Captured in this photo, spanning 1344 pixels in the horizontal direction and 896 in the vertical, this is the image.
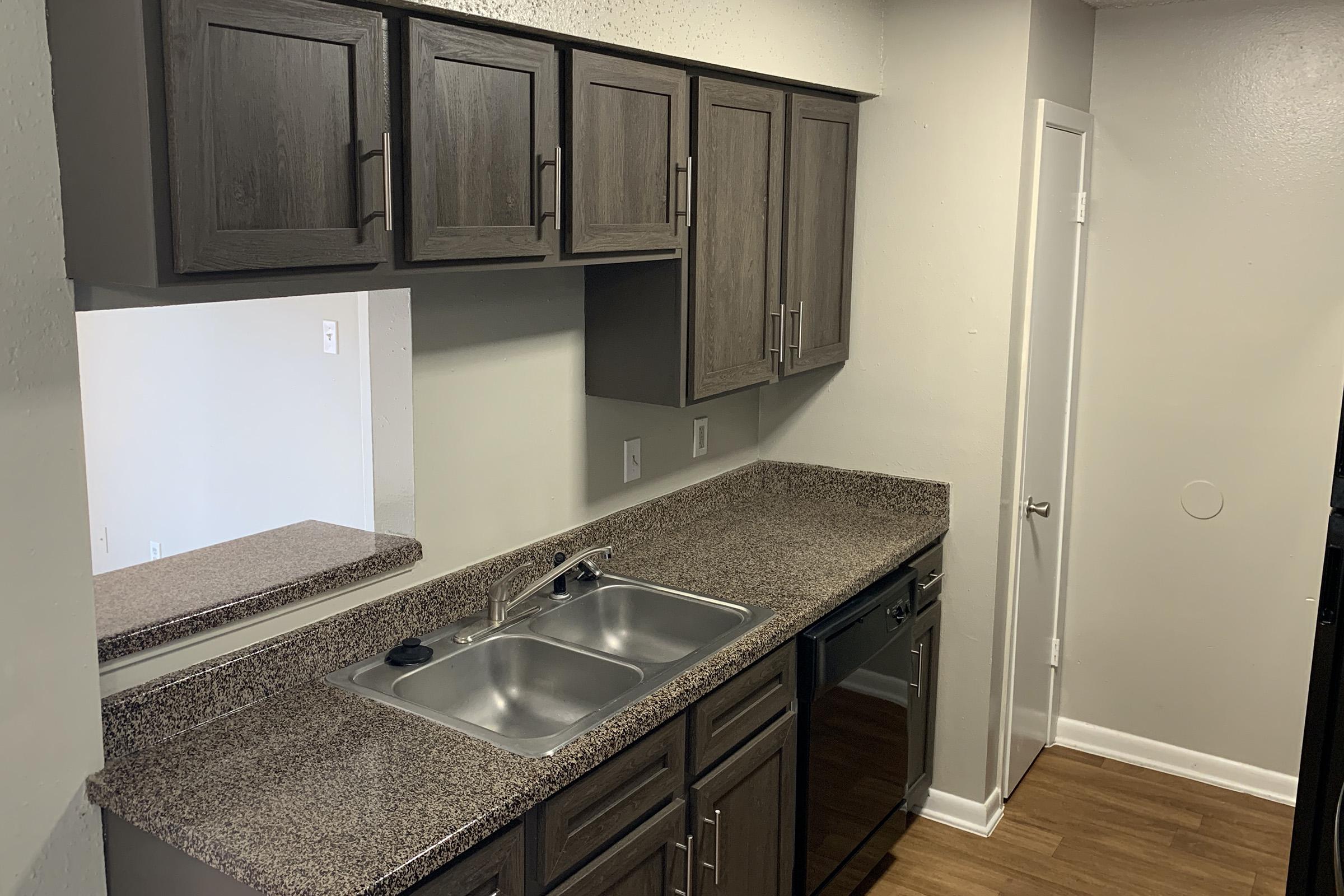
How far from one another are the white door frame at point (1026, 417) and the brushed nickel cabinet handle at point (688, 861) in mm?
1465

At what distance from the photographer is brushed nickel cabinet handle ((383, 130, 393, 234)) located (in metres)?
1.70

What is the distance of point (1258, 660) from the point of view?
342cm

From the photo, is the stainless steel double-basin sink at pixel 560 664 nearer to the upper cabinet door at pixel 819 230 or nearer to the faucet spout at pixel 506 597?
the faucet spout at pixel 506 597

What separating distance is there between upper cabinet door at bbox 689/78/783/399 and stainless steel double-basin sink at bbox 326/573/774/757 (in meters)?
0.51

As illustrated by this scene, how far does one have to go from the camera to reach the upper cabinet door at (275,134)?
56.8 inches

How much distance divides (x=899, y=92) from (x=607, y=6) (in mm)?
1299

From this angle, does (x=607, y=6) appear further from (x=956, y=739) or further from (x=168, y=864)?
(x=956, y=739)

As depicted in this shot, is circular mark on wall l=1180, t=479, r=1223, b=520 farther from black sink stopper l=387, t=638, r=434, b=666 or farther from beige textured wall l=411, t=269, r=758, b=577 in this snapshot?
black sink stopper l=387, t=638, r=434, b=666

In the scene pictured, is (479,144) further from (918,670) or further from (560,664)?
(918,670)

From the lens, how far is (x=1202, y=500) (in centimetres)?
344

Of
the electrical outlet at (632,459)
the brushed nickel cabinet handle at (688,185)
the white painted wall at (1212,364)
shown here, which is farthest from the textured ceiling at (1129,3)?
the electrical outlet at (632,459)

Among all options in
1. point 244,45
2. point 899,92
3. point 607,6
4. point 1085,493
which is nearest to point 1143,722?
point 1085,493

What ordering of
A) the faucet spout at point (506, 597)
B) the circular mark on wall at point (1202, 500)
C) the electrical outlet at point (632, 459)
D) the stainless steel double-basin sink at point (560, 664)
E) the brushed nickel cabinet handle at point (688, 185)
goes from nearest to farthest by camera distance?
the stainless steel double-basin sink at point (560, 664) → the faucet spout at point (506, 597) → the brushed nickel cabinet handle at point (688, 185) → the electrical outlet at point (632, 459) → the circular mark on wall at point (1202, 500)

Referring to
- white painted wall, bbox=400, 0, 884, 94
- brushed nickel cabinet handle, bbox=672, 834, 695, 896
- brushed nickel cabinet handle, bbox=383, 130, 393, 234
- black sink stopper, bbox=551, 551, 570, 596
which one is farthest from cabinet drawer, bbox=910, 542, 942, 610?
brushed nickel cabinet handle, bbox=383, 130, 393, 234
